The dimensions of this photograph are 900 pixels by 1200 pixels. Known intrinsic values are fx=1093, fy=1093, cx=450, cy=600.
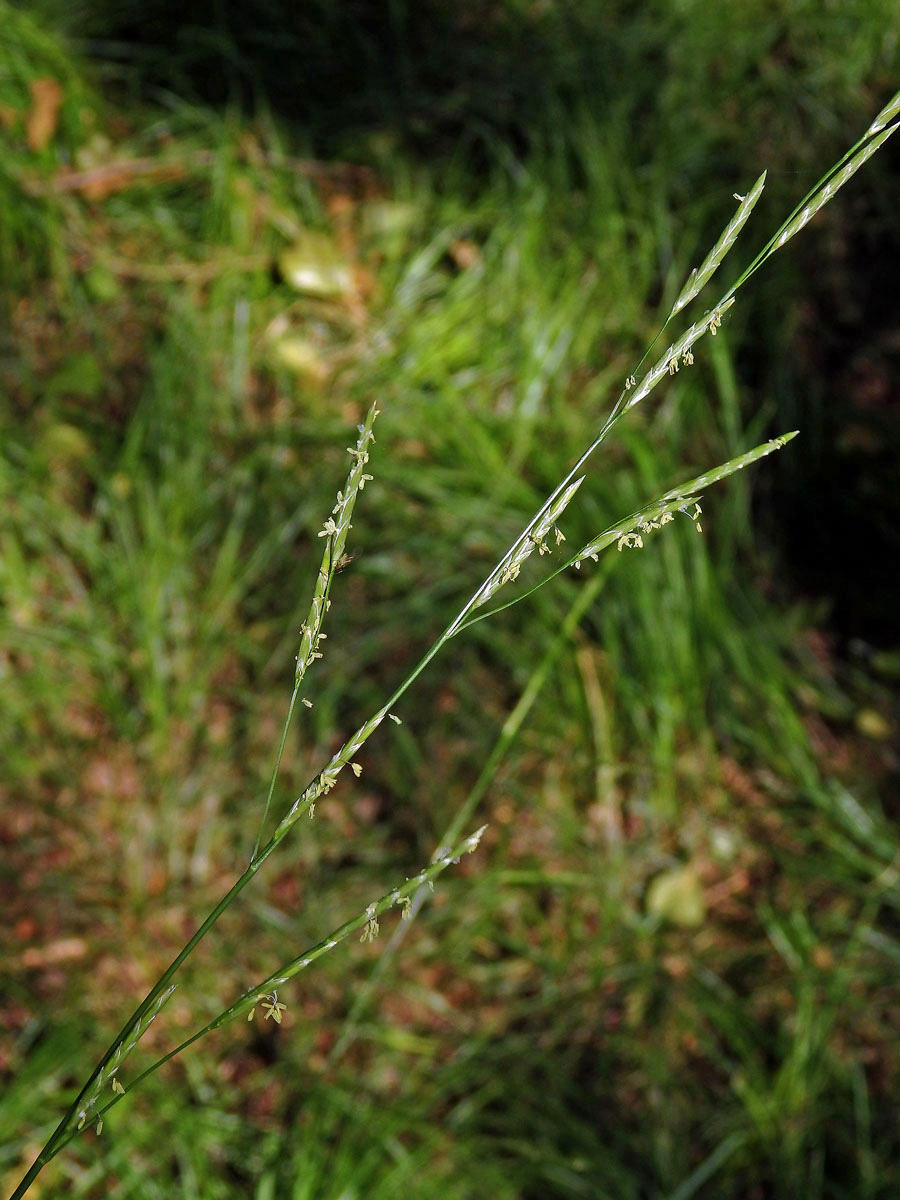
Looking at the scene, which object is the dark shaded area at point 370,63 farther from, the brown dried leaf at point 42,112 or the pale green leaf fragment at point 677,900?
the pale green leaf fragment at point 677,900

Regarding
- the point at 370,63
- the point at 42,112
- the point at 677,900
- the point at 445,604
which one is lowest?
the point at 677,900

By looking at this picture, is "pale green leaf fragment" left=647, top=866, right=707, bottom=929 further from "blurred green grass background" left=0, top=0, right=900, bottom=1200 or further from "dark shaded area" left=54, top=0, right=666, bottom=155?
"dark shaded area" left=54, top=0, right=666, bottom=155

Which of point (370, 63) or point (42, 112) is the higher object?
point (370, 63)

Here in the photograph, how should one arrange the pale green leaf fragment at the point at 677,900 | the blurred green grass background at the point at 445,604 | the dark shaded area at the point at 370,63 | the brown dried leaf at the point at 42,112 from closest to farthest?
the blurred green grass background at the point at 445,604 → the pale green leaf fragment at the point at 677,900 → the brown dried leaf at the point at 42,112 → the dark shaded area at the point at 370,63

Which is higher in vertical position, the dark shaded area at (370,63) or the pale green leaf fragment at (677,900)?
the dark shaded area at (370,63)

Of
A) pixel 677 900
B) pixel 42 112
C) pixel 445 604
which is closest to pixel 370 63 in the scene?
pixel 42 112

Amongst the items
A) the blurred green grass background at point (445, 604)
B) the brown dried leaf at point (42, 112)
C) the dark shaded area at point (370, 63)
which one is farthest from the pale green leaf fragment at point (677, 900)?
the brown dried leaf at point (42, 112)

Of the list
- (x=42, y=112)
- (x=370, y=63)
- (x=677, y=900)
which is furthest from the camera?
(x=370, y=63)

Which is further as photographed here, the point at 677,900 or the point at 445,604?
the point at 445,604

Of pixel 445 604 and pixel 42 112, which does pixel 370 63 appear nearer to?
pixel 42 112

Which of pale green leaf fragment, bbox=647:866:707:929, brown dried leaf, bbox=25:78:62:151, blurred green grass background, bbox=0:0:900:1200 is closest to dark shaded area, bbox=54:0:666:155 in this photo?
blurred green grass background, bbox=0:0:900:1200
